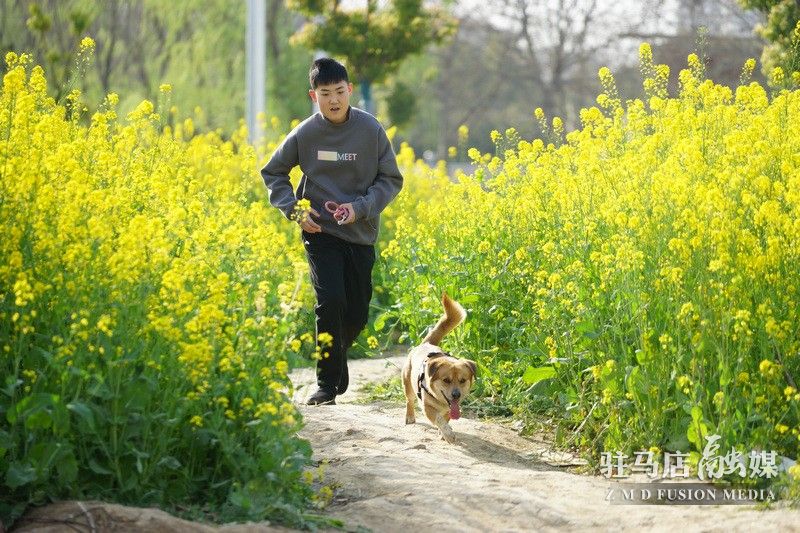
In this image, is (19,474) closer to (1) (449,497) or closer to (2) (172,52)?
(1) (449,497)

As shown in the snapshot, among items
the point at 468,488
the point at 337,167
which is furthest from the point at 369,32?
the point at 468,488

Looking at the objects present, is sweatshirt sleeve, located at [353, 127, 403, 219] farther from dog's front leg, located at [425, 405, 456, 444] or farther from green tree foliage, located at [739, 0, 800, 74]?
green tree foliage, located at [739, 0, 800, 74]

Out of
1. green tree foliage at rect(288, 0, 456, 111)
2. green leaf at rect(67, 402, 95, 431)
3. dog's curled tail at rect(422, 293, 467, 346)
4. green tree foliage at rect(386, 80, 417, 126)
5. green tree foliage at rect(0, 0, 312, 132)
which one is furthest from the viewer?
green tree foliage at rect(386, 80, 417, 126)

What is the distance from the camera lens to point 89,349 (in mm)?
4156

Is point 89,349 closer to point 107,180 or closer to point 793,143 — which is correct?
point 107,180

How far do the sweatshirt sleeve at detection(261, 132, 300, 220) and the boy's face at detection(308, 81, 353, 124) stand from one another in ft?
0.78

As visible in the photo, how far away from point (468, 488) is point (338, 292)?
1.96m

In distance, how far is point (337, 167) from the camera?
6.69 meters

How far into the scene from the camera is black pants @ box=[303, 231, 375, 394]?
667 cm

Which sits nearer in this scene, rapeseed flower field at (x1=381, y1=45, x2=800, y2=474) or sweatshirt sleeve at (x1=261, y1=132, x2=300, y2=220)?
rapeseed flower field at (x1=381, y1=45, x2=800, y2=474)

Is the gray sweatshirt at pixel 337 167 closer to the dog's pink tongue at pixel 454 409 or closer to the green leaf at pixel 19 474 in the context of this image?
the dog's pink tongue at pixel 454 409

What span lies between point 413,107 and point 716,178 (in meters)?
24.1

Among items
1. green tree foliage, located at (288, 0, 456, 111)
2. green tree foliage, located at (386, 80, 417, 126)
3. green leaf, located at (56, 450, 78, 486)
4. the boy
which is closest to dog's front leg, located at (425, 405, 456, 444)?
the boy

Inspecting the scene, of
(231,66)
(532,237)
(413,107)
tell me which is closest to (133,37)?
(231,66)
